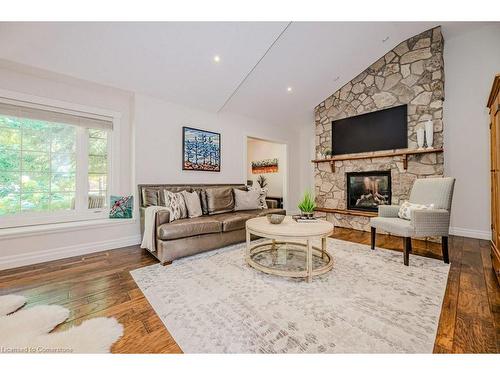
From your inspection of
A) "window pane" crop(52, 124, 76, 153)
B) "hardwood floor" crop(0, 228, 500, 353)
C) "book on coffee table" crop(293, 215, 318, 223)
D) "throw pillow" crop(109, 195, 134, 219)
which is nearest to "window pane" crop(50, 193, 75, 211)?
"throw pillow" crop(109, 195, 134, 219)

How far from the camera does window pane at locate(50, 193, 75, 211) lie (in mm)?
2898

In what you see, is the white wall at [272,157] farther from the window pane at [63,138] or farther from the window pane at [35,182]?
the window pane at [35,182]

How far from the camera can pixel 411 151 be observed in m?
3.58

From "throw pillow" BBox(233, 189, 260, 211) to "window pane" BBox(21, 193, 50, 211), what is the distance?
→ 2.56 metres

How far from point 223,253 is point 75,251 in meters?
1.85

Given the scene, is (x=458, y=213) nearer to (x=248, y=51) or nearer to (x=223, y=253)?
Result: (x=223, y=253)

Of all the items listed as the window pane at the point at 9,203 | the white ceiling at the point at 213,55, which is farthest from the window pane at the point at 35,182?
the white ceiling at the point at 213,55

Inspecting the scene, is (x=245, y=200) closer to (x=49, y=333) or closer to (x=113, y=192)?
(x=113, y=192)

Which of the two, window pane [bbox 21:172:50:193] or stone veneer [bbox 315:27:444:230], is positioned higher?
stone veneer [bbox 315:27:444:230]

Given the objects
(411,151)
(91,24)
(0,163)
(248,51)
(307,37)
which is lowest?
(0,163)

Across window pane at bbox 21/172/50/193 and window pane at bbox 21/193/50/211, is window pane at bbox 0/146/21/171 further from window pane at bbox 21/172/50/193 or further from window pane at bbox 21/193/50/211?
window pane at bbox 21/193/50/211

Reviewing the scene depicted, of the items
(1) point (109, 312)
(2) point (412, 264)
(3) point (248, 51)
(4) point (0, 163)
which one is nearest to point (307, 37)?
(3) point (248, 51)

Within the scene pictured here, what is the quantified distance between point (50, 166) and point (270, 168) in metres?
4.86

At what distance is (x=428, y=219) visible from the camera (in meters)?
2.35
